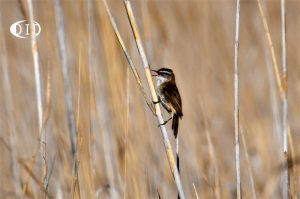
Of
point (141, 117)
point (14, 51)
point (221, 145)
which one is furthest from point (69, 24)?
point (141, 117)

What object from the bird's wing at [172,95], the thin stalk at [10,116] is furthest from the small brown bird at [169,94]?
the thin stalk at [10,116]

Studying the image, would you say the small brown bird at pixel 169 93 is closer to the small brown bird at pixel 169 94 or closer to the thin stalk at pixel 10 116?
the small brown bird at pixel 169 94

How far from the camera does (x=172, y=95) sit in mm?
2562

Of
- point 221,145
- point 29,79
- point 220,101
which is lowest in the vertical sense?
point 221,145

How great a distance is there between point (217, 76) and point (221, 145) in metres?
0.52

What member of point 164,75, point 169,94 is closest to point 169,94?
point 169,94

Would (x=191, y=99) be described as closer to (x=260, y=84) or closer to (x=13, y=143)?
(x=260, y=84)

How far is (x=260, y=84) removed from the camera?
455 cm

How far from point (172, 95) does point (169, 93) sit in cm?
3

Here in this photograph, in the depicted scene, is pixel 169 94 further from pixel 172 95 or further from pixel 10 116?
pixel 10 116

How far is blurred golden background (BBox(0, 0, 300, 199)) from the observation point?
2.07 meters

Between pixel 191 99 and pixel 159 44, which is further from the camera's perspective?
pixel 191 99

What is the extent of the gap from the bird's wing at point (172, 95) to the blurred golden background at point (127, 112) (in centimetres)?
11

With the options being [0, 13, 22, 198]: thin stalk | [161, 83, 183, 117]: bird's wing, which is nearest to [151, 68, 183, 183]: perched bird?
[161, 83, 183, 117]: bird's wing
